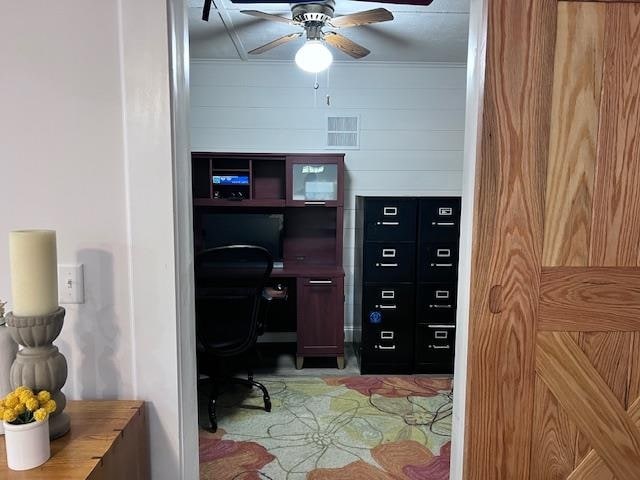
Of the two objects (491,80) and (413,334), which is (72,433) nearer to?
(491,80)

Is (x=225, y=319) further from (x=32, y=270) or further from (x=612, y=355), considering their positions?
(x=612, y=355)

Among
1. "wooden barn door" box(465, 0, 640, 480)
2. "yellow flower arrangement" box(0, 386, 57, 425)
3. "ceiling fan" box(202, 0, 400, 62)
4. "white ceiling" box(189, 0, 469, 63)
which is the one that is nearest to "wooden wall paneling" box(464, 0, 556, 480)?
"wooden barn door" box(465, 0, 640, 480)

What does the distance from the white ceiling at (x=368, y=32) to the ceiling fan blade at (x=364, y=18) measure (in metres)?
0.19

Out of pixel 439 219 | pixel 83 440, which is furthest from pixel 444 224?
pixel 83 440

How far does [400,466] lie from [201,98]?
3234 millimetres

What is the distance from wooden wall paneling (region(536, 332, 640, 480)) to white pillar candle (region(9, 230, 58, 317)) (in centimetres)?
127

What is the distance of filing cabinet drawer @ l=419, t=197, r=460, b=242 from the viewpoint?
342cm

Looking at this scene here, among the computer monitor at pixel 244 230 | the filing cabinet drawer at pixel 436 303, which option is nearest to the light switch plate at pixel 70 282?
the computer monitor at pixel 244 230

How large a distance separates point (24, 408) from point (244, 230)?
292cm

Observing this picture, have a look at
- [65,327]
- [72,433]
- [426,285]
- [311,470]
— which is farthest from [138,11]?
[426,285]

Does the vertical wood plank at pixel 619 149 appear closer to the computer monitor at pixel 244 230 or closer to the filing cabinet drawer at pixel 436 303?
the filing cabinet drawer at pixel 436 303

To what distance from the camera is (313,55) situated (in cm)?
271

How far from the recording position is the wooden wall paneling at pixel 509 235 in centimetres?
117

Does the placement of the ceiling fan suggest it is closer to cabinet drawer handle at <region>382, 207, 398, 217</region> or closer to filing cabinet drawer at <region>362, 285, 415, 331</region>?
cabinet drawer handle at <region>382, 207, 398, 217</region>
